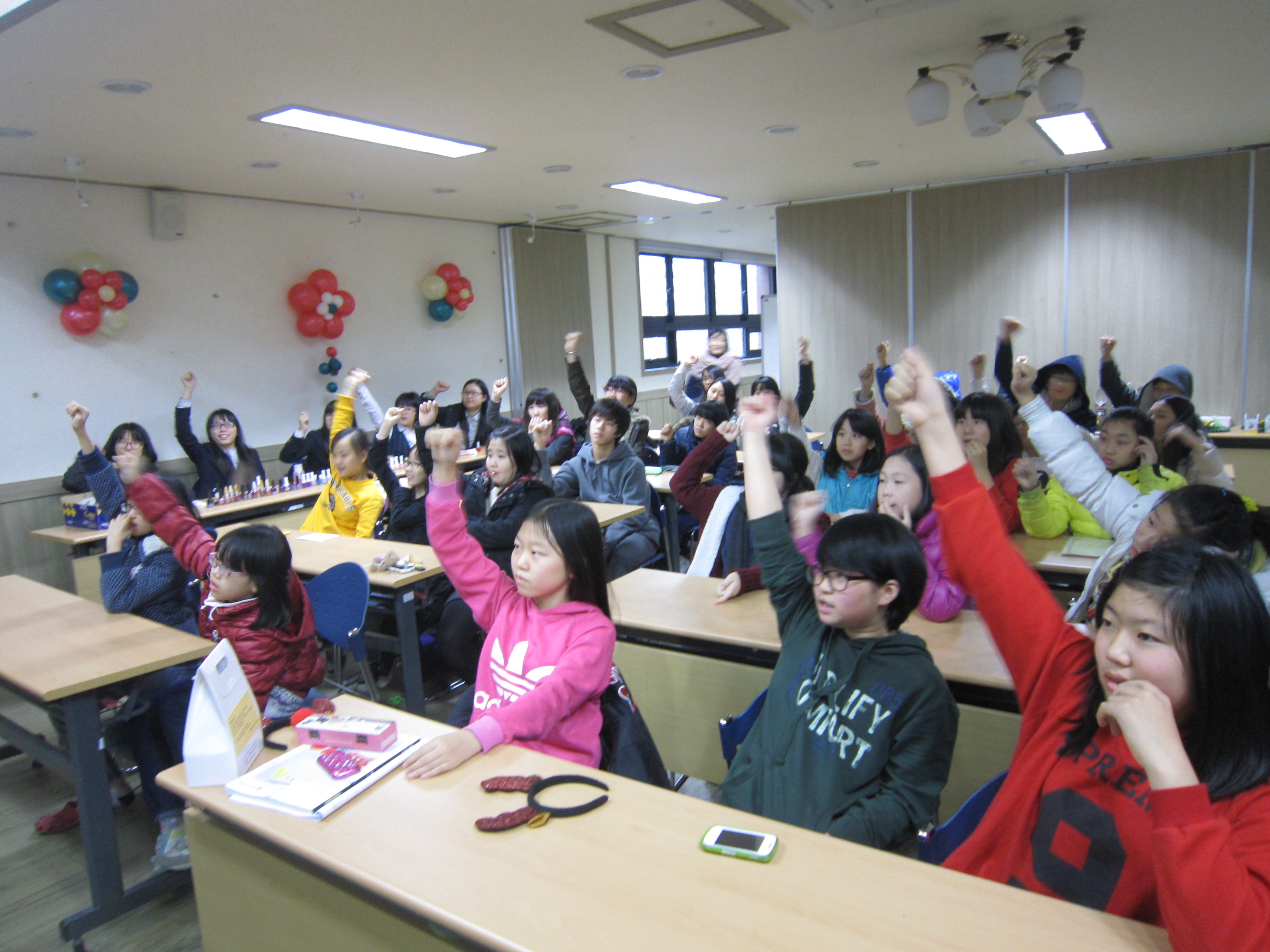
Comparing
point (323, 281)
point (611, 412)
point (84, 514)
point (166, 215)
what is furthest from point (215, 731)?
point (323, 281)

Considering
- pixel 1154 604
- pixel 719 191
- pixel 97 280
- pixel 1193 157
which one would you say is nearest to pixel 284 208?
pixel 97 280

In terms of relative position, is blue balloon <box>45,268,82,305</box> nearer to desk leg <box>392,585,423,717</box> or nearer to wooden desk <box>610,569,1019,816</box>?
desk leg <box>392,585,423,717</box>

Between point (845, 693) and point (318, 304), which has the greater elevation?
point (318, 304)

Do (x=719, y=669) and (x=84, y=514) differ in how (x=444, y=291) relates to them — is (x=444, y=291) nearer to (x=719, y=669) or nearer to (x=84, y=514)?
(x=84, y=514)

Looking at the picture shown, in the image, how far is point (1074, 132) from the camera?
5.31 m

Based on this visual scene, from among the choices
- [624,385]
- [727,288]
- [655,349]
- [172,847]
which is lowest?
[172,847]

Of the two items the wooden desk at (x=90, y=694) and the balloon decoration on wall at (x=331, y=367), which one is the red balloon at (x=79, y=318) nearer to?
the balloon decoration on wall at (x=331, y=367)

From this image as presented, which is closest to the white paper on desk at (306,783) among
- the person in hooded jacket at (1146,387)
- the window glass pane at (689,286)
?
the person in hooded jacket at (1146,387)

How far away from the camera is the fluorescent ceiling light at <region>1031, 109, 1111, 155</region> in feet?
16.1

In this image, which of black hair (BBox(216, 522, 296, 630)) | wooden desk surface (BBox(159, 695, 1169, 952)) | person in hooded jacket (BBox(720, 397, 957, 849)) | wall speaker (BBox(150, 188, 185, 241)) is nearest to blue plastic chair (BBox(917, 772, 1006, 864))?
person in hooded jacket (BBox(720, 397, 957, 849))

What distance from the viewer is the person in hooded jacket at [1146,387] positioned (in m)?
5.23

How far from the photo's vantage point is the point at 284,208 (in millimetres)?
6273

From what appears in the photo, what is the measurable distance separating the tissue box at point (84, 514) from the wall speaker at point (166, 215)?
1.89m

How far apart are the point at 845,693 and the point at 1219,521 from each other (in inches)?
39.0
